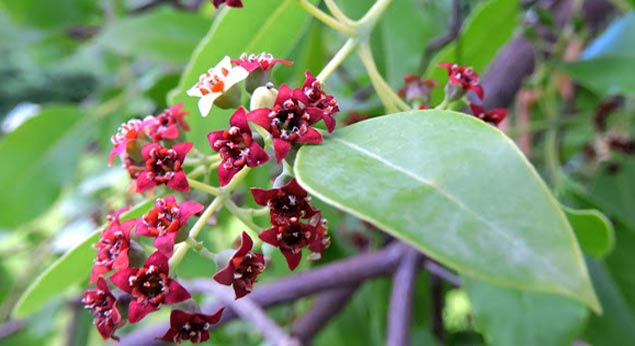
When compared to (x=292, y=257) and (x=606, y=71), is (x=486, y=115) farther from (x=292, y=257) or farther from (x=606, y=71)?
(x=606, y=71)

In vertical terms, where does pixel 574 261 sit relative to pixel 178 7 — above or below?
above

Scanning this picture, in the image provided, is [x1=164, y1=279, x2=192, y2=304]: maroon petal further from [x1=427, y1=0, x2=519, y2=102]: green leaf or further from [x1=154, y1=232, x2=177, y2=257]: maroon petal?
[x1=427, y1=0, x2=519, y2=102]: green leaf

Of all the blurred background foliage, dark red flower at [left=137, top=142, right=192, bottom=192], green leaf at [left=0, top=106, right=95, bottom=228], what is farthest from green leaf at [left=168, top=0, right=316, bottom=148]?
green leaf at [left=0, top=106, right=95, bottom=228]

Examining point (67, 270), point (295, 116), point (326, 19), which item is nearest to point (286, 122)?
point (295, 116)

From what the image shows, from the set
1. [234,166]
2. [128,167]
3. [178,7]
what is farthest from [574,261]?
[178,7]

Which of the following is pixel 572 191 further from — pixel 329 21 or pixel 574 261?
pixel 574 261

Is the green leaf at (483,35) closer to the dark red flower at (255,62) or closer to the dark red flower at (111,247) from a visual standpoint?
the dark red flower at (255,62)
